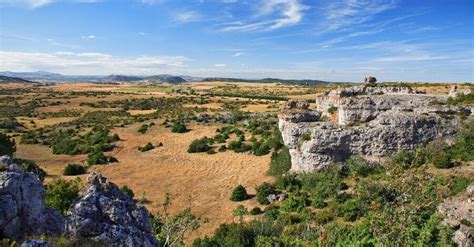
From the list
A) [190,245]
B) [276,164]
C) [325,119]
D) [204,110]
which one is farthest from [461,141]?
[204,110]

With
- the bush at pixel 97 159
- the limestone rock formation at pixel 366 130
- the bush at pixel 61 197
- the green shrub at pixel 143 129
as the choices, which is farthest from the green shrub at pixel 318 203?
the green shrub at pixel 143 129

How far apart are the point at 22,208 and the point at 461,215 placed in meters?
15.6

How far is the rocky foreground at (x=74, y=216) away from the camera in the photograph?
8.16 metres

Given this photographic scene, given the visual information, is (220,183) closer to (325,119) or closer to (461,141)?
(325,119)

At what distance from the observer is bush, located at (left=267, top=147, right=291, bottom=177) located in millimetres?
26562

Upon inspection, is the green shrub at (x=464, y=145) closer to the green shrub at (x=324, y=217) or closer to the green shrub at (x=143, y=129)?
the green shrub at (x=324, y=217)

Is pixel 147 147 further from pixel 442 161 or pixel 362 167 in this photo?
pixel 442 161

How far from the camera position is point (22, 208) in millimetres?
8648

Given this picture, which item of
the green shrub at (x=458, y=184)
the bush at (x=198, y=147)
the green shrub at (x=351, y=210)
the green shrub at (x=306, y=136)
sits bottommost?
the bush at (x=198, y=147)

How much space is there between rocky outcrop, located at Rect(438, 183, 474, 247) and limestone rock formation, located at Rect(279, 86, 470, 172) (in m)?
5.71

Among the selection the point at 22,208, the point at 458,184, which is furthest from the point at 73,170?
the point at 458,184

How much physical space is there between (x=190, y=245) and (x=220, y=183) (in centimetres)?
992

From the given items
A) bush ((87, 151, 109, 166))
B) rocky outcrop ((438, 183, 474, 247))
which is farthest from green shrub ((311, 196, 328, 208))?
bush ((87, 151, 109, 166))

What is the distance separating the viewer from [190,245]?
1764 centimetres
